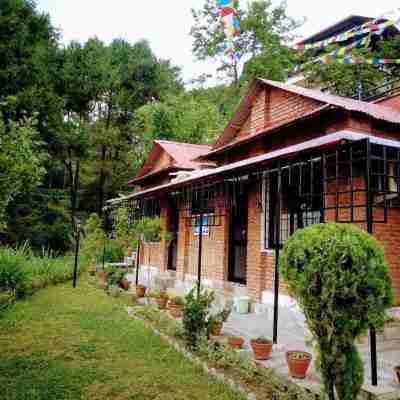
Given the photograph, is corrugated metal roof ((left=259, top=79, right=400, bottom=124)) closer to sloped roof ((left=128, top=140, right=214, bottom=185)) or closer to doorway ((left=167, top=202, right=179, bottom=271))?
sloped roof ((left=128, top=140, right=214, bottom=185))

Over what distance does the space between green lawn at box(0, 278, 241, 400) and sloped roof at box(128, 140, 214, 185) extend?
6.32 meters

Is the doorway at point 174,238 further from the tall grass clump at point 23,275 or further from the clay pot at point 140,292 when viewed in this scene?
the tall grass clump at point 23,275

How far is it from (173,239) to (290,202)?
6.27 m

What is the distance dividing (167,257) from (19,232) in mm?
10313

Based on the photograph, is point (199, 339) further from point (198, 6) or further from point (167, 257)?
point (198, 6)

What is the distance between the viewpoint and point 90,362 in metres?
4.60

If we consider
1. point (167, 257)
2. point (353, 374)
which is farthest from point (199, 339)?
point (167, 257)

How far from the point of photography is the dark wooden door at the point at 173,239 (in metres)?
12.5

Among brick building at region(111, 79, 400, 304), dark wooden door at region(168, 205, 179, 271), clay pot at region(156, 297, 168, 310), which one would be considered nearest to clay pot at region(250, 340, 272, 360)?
brick building at region(111, 79, 400, 304)

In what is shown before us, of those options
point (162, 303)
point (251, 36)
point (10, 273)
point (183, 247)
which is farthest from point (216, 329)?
point (251, 36)

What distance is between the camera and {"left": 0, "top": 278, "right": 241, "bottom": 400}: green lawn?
147 inches

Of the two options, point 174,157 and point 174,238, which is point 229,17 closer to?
point 174,157

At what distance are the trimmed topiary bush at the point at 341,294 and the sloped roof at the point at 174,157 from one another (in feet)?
29.4

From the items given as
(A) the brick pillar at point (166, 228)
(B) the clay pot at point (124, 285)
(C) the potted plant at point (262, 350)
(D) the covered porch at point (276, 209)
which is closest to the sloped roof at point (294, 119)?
(D) the covered porch at point (276, 209)
